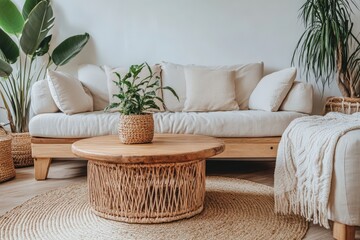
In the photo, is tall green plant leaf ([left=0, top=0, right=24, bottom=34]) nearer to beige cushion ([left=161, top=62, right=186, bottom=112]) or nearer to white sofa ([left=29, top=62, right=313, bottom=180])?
white sofa ([left=29, top=62, right=313, bottom=180])

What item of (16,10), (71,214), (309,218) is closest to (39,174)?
(71,214)

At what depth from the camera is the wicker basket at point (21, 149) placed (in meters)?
3.29

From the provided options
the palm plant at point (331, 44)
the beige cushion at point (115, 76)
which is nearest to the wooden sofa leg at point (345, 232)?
the palm plant at point (331, 44)

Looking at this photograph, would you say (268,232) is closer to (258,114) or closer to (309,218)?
(309,218)

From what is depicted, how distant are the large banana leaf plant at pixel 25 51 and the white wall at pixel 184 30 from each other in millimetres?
173

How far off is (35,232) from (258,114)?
171 centimetres

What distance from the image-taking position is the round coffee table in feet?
6.14

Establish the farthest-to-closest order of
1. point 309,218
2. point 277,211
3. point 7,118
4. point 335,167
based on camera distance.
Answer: point 7,118, point 277,211, point 309,218, point 335,167

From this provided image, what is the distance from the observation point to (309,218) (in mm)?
1827

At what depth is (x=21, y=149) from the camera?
130 inches

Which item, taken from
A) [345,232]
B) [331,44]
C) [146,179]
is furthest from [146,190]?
[331,44]

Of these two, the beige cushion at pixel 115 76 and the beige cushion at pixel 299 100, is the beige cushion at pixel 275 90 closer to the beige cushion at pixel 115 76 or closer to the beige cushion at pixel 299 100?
the beige cushion at pixel 299 100

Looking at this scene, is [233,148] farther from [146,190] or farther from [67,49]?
[67,49]

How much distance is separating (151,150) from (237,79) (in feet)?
5.60
